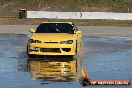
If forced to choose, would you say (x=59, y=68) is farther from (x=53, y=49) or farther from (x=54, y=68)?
(x=53, y=49)

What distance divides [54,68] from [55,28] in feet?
16.7

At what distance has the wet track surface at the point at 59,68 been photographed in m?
12.0

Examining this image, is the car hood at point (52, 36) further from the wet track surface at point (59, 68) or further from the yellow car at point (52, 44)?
the wet track surface at point (59, 68)

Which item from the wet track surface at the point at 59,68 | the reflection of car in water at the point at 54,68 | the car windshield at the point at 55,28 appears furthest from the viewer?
the car windshield at the point at 55,28

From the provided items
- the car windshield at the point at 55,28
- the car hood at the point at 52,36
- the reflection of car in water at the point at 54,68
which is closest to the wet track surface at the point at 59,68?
the reflection of car in water at the point at 54,68

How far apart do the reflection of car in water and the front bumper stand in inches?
10.4

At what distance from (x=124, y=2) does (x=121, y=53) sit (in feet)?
176

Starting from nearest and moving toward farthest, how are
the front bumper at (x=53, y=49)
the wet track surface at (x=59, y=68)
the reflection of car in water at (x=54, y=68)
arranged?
1. the wet track surface at (x=59, y=68)
2. the reflection of car in water at (x=54, y=68)
3. the front bumper at (x=53, y=49)

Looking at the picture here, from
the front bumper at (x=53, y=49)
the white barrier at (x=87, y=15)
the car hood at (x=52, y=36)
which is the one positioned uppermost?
the car hood at (x=52, y=36)

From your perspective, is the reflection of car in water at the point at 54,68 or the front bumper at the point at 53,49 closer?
the reflection of car in water at the point at 54,68

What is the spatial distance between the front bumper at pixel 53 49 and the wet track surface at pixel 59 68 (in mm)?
244

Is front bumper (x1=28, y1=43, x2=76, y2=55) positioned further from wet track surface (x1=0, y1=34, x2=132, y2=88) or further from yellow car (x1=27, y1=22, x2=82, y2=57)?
wet track surface (x1=0, y1=34, x2=132, y2=88)

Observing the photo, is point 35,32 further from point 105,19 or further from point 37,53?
point 105,19

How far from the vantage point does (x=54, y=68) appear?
589 inches
